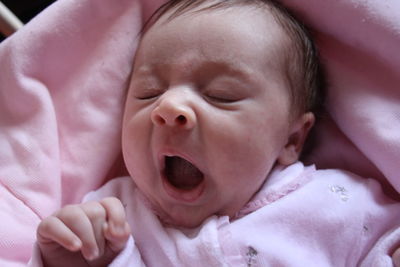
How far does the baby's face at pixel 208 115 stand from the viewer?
0.88 meters

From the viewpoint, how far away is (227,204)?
0.94m

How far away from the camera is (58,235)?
0.78m

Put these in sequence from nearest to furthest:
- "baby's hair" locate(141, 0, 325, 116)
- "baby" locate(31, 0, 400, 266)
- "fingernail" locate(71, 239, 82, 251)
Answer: "fingernail" locate(71, 239, 82, 251) → "baby" locate(31, 0, 400, 266) → "baby's hair" locate(141, 0, 325, 116)

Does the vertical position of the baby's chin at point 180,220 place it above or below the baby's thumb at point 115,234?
below

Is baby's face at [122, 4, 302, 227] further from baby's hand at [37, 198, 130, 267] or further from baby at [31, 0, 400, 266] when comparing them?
baby's hand at [37, 198, 130, 267]

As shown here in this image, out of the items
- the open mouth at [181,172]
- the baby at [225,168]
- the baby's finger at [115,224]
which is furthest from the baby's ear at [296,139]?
the baby's finger at [115,224]

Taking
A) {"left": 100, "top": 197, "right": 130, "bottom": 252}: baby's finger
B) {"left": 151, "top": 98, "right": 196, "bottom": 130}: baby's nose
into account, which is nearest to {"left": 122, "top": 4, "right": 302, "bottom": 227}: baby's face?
{"left": 151, "top": 98, "right": 196, "bottom": 130}: baby's nose

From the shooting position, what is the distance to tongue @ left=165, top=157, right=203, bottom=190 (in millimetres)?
945

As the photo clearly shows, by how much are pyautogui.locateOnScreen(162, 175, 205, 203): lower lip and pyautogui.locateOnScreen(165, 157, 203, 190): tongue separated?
0.09ft

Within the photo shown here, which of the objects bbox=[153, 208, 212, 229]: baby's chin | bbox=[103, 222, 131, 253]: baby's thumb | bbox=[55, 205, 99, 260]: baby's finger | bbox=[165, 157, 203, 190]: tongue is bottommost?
bbox=[153, 208, 212, 229]: baby's chin

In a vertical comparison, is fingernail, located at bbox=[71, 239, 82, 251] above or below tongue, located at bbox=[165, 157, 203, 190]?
above

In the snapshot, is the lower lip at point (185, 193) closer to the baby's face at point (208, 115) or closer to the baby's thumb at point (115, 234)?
the baby's face at point (208, 115)

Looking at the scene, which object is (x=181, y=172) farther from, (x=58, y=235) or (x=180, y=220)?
(x=58, y=235)

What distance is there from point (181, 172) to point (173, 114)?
15cm
